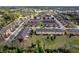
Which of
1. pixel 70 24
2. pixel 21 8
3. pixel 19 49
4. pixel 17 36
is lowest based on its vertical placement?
pixel 19 49

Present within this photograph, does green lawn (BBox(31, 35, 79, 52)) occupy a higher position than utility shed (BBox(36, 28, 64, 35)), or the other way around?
utility shed (BBox(36, 28, 64, 35))

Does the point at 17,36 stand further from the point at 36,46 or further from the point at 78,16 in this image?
the point at 78,16

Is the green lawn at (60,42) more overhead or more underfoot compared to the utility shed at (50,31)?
more underfoot

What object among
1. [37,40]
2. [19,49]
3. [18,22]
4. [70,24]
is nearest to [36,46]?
[37,40]

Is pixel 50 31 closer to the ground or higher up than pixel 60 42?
higher up

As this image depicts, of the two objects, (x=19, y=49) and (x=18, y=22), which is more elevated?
(x=18, y=22)
